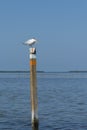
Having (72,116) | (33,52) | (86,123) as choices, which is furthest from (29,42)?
(72,116)

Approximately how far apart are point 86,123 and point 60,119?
84.3 inches

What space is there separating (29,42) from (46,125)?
750cm

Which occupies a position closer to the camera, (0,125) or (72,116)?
(0,125)

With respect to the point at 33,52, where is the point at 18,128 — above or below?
below

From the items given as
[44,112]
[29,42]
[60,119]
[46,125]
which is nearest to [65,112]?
[44,112]

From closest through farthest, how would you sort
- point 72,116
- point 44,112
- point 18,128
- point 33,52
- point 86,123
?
point 33,52
point 18,128
point 86,123
point 72,116
point 44,112

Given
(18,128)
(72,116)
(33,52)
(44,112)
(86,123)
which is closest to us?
(33,52)

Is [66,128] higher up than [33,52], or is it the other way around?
[33,52]

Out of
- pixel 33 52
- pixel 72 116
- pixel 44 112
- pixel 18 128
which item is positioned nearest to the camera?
pixel 33 52

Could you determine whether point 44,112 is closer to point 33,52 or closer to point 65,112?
point 65,112

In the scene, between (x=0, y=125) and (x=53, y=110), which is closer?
(x=0, y=125)

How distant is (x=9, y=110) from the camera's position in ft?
111

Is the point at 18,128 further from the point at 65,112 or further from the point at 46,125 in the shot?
the point at 65,112

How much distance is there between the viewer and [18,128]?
25641mm
